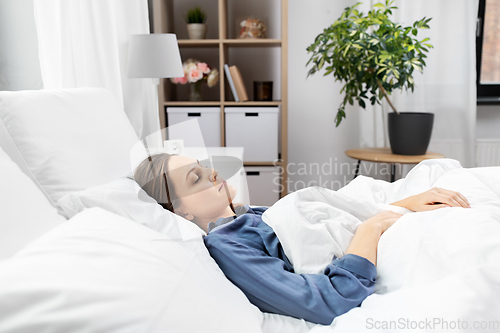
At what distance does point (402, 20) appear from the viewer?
105 inches

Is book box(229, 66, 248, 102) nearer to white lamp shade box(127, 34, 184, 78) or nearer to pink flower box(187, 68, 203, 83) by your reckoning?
pink flower box(187, 68, 203, 83)

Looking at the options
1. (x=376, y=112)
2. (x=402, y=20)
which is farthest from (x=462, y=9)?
(x=376, y=112)

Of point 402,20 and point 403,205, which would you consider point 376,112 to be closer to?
point 402,20

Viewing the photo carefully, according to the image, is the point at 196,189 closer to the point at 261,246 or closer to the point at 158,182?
the point at 158,182

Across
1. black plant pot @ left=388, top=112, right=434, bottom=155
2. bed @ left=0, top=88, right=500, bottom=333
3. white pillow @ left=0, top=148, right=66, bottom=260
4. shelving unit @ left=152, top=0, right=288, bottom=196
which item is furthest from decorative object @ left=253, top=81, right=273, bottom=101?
white pillow @ left=0, top=148, right=66, bottom=260

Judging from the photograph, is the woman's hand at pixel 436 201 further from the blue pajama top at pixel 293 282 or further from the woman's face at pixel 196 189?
the woman's face at pixel 196 189

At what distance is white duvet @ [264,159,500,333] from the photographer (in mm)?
609

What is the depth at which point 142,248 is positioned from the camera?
564 millimetres

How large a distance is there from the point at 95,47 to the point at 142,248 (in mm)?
1445

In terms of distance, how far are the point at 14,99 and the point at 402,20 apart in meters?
2.53

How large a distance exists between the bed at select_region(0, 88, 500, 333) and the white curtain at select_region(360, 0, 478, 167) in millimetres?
1638

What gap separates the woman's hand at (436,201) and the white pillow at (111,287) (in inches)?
25.3

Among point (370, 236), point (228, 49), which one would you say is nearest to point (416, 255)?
point (370, 236)

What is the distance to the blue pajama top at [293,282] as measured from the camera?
2.43ft
